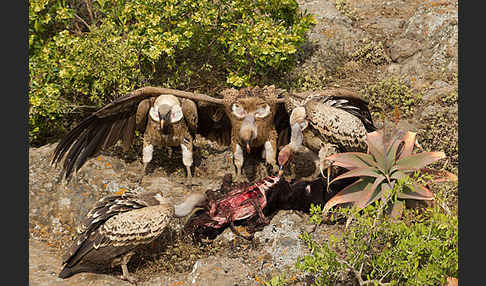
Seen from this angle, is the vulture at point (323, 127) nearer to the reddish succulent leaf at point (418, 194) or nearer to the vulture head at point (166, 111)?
the reddish succulent leaf at point (418, 194)

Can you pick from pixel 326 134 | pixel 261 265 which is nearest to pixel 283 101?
pixel 326 134

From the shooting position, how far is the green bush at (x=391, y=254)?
16.3 ft

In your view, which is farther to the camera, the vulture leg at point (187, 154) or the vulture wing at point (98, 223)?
the vulture leg at point (187, 154)

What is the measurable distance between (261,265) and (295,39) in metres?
4.30

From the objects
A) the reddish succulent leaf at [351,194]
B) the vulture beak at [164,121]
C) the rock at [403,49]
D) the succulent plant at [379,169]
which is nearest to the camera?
the succulent plant at [379,169]

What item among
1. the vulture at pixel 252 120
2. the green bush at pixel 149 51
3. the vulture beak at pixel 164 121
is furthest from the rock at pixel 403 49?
the vulture beak at pixel 164 121

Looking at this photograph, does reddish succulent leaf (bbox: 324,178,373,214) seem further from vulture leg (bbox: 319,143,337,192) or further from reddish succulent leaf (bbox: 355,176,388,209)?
vulture leg (bbox: 319,143,337,192)

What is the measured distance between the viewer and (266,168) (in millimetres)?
8016

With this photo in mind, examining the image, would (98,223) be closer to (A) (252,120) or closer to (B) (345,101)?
(A) (252,120)

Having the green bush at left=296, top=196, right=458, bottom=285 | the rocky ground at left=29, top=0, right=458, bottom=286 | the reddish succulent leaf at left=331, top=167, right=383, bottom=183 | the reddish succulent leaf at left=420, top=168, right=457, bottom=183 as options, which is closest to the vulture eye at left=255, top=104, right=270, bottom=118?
the rocky ground at left=29, top=0, right=458, bottom=286

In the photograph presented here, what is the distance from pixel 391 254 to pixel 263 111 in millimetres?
3041

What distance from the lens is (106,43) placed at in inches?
327

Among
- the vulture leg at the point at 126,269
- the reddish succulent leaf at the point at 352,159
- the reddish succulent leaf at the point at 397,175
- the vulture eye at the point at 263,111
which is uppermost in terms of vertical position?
the vulture eye at the point at 263,111

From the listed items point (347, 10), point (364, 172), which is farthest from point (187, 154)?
point (347, 10)
